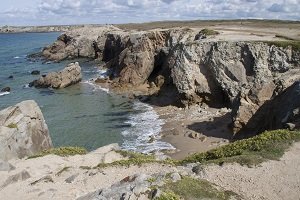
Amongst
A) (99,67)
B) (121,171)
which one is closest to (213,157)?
(121,171)

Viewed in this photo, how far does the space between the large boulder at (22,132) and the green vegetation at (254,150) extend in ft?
35.8

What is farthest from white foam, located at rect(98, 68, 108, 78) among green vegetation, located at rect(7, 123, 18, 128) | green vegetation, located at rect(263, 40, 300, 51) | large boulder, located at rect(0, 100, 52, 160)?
green vegetation, located at rect(7, 123, 18, 128)

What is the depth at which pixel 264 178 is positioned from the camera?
1612cm

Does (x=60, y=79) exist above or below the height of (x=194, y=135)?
below

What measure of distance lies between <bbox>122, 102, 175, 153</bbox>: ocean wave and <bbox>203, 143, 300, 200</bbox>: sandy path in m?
16.4

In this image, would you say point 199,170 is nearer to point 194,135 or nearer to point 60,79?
point 194,135

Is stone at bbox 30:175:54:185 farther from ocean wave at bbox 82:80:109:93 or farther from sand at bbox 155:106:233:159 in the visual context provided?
ocean wave at bbox 82:80:109:93

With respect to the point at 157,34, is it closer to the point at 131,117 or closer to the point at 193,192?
the point at 131,117

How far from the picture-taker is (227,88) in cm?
4322

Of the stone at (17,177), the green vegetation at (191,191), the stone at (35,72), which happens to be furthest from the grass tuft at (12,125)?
the stone at (35,72)

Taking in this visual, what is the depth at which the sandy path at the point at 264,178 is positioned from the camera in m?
15.0

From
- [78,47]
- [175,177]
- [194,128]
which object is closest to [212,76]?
[194,128]

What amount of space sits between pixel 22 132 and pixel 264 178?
51.9 ft

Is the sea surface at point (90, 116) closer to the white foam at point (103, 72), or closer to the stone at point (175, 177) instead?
the white foam at point (103, 72)
